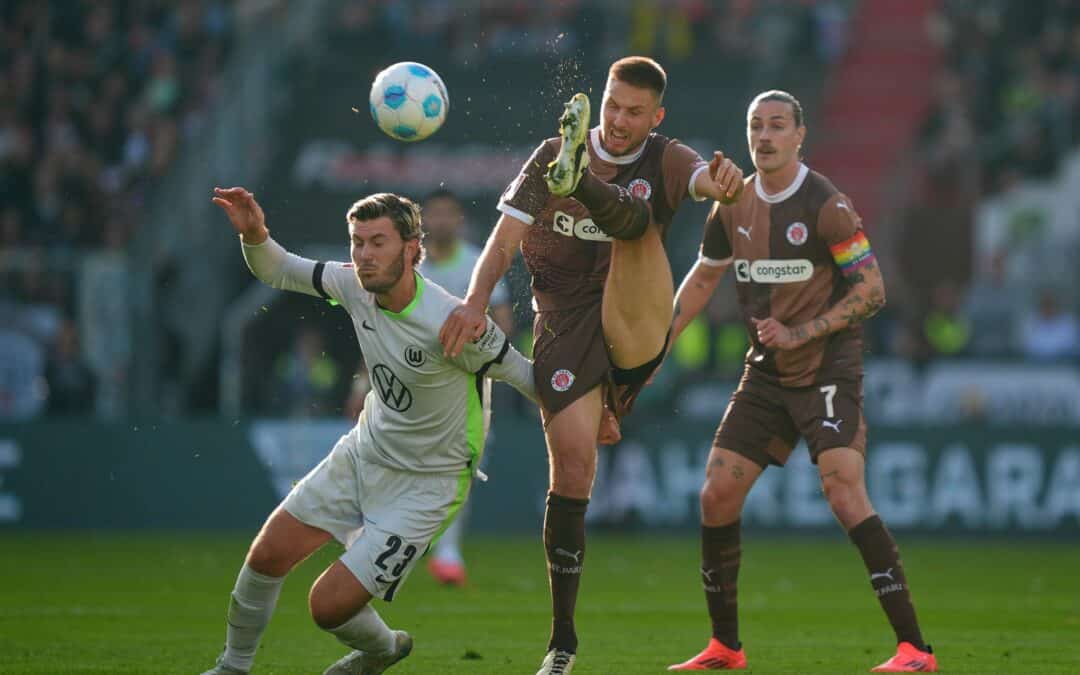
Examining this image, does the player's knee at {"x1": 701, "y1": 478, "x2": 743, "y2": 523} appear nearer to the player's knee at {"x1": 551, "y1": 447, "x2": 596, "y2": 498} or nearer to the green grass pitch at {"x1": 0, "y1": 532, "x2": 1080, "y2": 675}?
the green grass pitch at {"x1": 0, "y1": 532, "x2": 1080, "y2": 675}

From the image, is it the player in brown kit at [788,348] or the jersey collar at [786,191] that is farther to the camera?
the jersey collar at [786,191]

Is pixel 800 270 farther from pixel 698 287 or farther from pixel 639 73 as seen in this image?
pixel 639 73

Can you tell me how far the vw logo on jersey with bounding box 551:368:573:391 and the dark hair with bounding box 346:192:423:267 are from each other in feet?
3.00

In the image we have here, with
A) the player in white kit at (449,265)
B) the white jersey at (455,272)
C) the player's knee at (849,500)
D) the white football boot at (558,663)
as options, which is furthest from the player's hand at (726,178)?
the white jersey at (455,272)

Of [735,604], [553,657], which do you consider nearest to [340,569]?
[553,657]

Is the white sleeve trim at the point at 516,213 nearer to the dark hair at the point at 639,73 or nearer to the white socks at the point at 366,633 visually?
the dark hair at the point at 639,73

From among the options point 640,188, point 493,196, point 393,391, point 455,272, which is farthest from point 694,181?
point 493,196

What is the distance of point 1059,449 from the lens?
1803 cm

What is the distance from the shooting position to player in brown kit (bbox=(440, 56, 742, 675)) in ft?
25.3

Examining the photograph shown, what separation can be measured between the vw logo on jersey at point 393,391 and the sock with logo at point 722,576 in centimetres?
182

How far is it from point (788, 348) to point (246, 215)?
2.55m

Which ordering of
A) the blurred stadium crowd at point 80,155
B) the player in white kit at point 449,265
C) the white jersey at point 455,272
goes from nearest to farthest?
1. the player in white kit at point 449,265
2. the white jersey at point 455,272
3. the blurred stadium crowd at point 80,155

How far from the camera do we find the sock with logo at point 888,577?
8195mm

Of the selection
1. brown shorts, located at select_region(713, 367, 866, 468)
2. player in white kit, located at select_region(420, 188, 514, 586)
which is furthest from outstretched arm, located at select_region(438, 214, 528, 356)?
player in white kit, located at select_region(420, 188, 514, 586)
